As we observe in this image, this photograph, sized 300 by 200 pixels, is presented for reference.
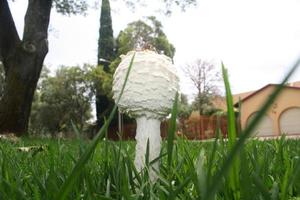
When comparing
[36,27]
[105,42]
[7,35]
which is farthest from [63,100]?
[36,27]

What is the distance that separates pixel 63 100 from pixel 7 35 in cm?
2700

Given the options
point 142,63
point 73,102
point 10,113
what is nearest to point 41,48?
point 10,113

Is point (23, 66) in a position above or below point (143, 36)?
below

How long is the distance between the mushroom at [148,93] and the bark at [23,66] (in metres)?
9.57

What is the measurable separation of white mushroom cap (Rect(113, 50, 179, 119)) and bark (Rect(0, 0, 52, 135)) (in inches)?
378

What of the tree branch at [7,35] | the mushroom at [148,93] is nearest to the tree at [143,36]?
the tree branch at [7,35]

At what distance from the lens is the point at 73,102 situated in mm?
37719

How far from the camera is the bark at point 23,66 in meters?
10.6

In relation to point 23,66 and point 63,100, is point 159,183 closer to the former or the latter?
point 23,66

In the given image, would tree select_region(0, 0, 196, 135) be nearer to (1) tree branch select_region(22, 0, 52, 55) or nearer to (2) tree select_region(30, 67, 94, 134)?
(1) tree branch select_region(22, 0, 52, 55)

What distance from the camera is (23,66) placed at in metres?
10.9

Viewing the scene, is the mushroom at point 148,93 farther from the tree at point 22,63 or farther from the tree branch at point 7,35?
the tree branch at point 7,35

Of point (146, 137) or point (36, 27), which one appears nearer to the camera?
point (146, 137)

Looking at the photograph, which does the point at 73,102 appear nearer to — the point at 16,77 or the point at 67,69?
the point at 67,69
